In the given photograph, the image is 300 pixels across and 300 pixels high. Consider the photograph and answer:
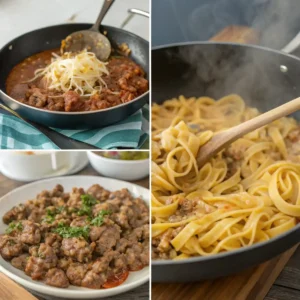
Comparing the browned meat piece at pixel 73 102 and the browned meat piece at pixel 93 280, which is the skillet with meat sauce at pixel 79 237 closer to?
the browned meat piece at pixel 93 280

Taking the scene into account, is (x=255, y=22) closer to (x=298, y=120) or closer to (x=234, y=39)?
(x=234, y=39)

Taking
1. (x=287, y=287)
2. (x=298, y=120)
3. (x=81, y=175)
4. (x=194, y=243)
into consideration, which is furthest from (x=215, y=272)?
(x=298, y=120)

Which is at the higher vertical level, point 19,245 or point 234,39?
point 234,39

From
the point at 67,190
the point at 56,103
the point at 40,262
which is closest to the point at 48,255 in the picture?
the point at 40,262

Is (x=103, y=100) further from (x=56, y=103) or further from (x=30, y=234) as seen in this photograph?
(x=30, y=234)

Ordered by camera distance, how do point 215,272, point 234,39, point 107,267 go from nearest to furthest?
point 215,272 < point 107,267 < point 234,39

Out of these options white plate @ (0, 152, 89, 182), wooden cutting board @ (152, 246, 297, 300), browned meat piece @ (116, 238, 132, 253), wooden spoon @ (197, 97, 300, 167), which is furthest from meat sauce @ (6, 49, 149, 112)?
wooden cutting board @ (152, 246, 297, 300)

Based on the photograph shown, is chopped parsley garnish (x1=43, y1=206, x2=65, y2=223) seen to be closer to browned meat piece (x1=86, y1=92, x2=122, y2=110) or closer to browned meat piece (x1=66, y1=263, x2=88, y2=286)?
browned meat piece (x1=66, y1=263, x2=88, y2=286)
